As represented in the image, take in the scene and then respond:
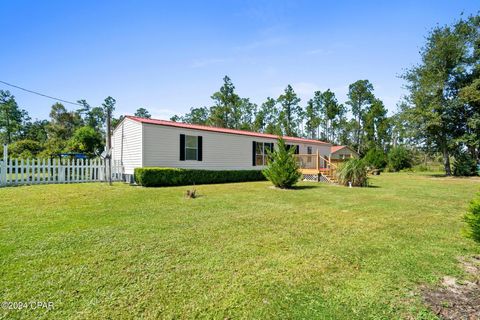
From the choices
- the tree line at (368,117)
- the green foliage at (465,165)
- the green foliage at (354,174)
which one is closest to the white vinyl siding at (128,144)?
the tree line at (368,117)

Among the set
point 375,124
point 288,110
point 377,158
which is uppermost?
point 288,110

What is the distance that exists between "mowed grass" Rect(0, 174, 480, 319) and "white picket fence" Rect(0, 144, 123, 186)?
17.0 ft

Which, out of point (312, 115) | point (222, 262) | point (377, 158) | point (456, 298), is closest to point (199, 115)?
point (312, 115)

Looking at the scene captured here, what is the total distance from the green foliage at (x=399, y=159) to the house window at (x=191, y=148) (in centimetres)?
2567

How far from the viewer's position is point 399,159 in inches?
1134

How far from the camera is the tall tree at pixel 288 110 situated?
4019cm

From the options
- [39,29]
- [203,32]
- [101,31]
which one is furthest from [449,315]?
[39,29]

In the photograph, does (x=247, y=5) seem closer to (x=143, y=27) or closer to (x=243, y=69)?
(x=143, y=27)

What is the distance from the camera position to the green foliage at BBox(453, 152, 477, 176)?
21.7 m

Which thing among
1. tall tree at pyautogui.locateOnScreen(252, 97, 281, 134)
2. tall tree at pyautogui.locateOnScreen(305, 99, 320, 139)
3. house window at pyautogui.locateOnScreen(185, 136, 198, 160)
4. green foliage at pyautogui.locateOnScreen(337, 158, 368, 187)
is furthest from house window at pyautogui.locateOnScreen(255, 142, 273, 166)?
tall tree at pyautogui.locateOnScreen(305, 99, 320, 139)

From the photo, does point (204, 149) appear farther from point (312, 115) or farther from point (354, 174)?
point (312, 115)

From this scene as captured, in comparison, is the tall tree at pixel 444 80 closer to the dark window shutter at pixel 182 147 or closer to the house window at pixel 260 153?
the house window at pixel 260 153

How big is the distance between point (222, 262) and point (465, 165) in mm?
27870

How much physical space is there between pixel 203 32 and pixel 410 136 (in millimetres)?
21827
